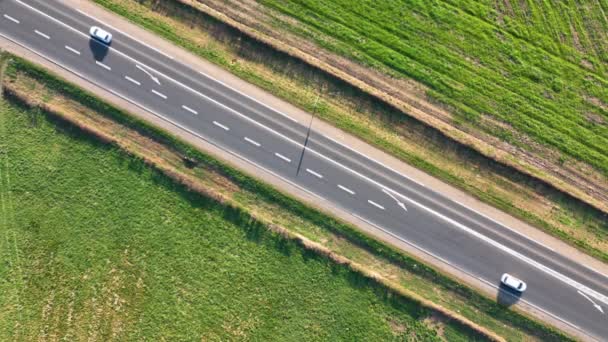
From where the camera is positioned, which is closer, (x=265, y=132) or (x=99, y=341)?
(x=99, y=341)

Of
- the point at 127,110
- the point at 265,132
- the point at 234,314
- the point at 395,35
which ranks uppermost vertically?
the point at 395,35

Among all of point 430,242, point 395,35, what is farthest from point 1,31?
point 430,242

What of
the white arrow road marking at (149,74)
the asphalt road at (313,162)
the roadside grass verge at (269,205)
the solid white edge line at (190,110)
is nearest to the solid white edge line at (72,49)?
the asphalt road at (313,162)

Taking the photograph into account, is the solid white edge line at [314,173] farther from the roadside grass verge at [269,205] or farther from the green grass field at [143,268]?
the green grass field at [143,268]

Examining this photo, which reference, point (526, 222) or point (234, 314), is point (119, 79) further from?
point (526, 222)

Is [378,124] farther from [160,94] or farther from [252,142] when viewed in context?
[160,94]

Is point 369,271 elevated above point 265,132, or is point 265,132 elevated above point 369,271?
point 265,132
